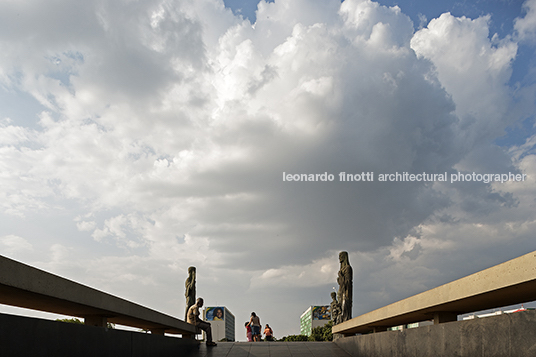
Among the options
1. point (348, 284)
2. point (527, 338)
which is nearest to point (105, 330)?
point (527, 338)

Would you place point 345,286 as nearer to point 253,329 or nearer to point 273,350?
point 253,329

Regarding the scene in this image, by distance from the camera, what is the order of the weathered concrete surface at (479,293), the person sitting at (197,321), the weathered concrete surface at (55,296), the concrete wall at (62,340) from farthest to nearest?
the person sitting at (197,321)
the weathered concrete surface at (55,296)
the weathered concrete surface at (479,293)
the concrete wall at (62,340)

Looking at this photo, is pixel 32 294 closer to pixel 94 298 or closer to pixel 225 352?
pixel 94 298

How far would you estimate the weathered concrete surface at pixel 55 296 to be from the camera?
455 centimetres

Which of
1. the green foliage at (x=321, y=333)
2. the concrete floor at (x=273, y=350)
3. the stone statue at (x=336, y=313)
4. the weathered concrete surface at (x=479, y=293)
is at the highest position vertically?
the weathered concrete surface at (x=479, y=293)

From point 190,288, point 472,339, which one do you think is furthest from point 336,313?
point 472,339

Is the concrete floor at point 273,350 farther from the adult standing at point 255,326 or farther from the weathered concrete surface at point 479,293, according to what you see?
the weathered concrete surface at point 479,293

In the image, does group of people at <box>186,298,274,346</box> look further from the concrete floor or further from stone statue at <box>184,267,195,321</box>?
stone statue at <box>184,267,195,321</box>

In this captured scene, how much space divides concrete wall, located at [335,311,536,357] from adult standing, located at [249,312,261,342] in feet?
35.3

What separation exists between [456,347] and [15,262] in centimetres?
513

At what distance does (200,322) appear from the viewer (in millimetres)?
15023

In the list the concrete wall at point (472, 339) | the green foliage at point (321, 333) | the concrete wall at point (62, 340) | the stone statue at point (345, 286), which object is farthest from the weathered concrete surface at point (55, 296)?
the green foliage at point (321, 333)

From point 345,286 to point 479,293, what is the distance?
48.2 feet

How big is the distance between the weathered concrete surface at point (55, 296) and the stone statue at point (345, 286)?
39.7ft
